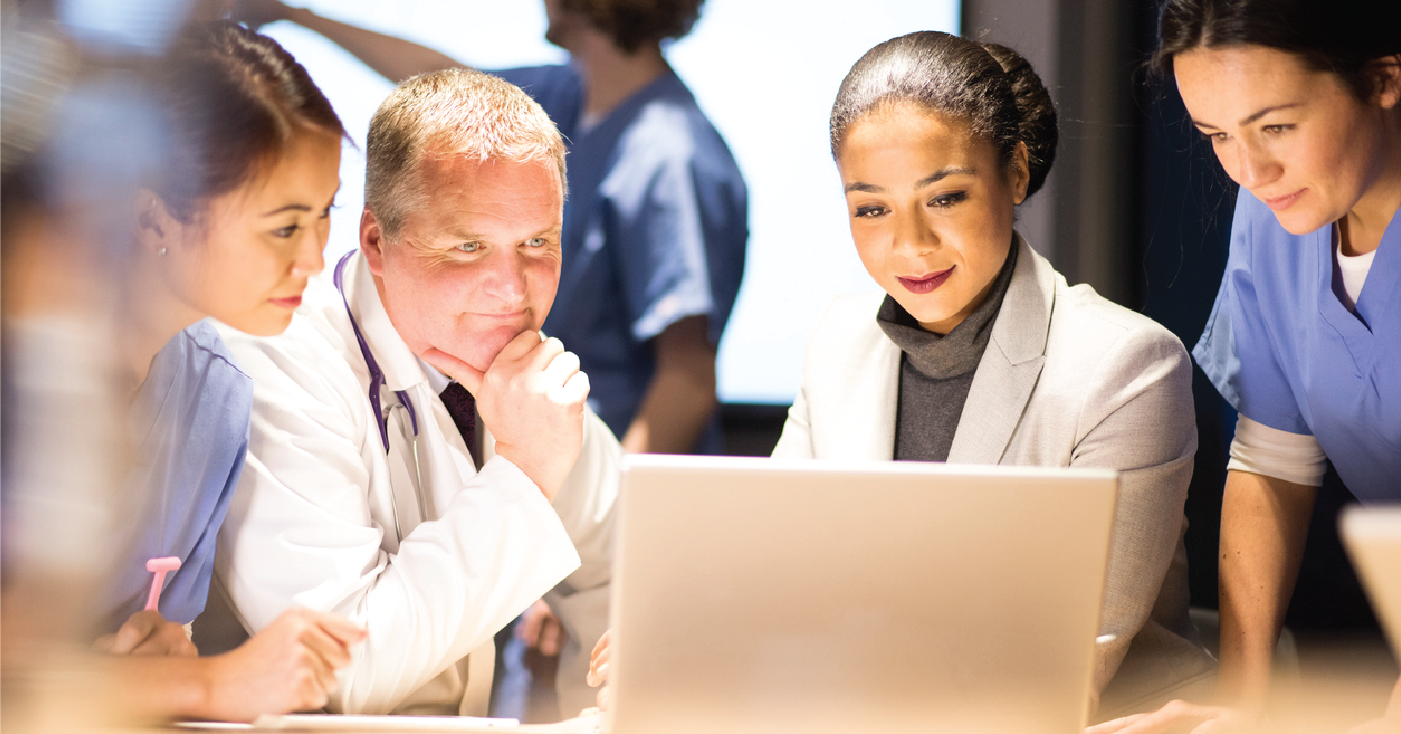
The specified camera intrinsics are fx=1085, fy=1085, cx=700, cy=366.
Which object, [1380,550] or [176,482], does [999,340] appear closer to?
[1380,550]

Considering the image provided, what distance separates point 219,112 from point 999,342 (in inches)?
47.5

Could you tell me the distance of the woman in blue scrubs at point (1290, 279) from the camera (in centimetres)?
158

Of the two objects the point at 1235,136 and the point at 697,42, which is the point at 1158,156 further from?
the point at 697,42

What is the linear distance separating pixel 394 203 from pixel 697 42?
0.64 m

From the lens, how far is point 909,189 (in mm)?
1677

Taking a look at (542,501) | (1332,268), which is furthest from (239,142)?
(1332,268)

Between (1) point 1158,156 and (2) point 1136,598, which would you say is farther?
(1) point 1158,156

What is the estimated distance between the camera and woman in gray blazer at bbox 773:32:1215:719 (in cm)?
162

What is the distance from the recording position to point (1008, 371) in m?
1.71

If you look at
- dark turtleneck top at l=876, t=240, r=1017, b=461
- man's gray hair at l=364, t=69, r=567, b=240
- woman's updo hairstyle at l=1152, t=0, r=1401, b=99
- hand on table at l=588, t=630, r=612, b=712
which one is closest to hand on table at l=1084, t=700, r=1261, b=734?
dark turtleneck top at l=876, t=240, r=1017, b=461

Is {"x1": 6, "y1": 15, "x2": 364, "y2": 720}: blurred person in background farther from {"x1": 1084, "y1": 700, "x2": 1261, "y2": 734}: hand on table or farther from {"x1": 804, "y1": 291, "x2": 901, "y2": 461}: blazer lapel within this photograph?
{"x1": 1084, "y1": 700, "x2": 1261, "y2": 734}: hand on table

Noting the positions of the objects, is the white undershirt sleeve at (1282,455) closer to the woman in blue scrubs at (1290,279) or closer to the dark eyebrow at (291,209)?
the woman in blue scrubs at (1290,279)

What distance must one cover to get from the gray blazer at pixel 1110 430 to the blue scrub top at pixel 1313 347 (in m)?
0.18

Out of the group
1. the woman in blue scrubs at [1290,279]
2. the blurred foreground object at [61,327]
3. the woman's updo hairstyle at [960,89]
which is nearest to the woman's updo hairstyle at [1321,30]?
the woman in blue scrubs at [1290,279]
